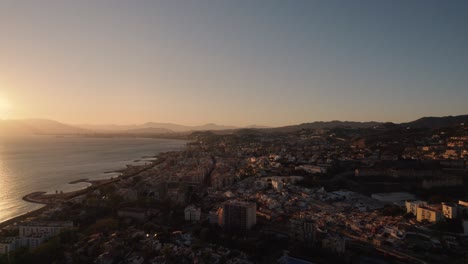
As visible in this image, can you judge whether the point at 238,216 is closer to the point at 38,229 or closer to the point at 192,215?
the point at 192,215

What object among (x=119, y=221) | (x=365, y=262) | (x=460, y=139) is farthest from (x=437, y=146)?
(x=119, y=221)

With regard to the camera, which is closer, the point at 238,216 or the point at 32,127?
the point at 238,216

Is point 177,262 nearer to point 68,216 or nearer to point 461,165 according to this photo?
point 68,216

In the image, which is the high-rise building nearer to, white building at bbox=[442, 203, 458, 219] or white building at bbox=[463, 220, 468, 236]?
white building at bbox=[463, 220, 468, 236]

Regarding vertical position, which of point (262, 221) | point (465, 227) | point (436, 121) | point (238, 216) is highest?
point (436, 121)

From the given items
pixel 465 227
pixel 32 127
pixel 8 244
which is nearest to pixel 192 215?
pixel 8 244

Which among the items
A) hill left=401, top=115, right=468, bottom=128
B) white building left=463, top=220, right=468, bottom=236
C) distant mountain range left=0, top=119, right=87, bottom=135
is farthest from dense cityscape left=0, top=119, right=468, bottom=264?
distant mountain range left=0, top=119, right=87, bottom=135

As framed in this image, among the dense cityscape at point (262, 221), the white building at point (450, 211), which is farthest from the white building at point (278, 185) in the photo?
the white building at point (450, 211)
